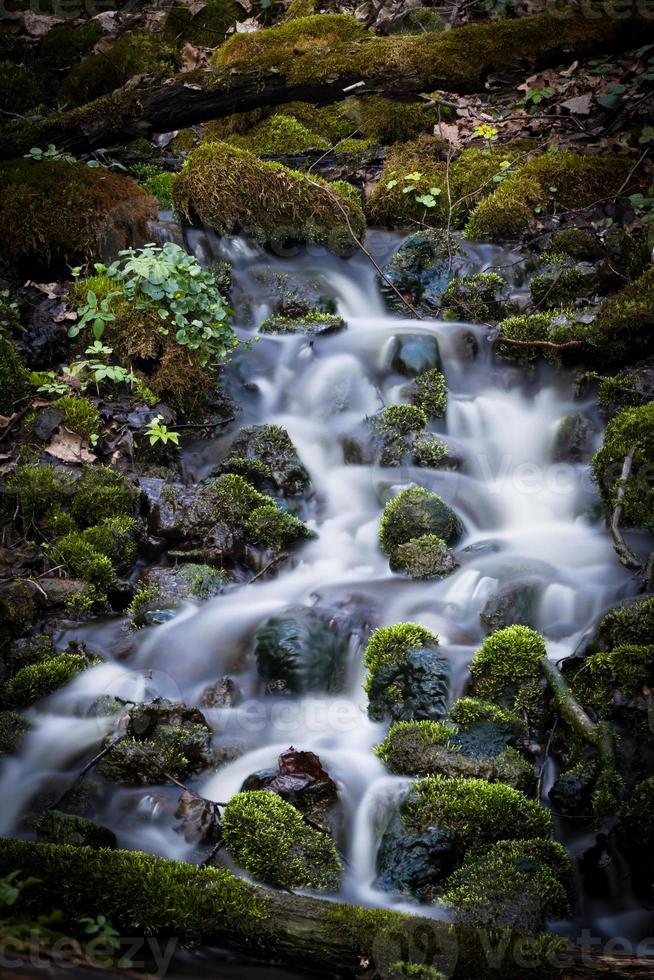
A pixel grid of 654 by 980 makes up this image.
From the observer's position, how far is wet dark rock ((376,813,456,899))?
338cm

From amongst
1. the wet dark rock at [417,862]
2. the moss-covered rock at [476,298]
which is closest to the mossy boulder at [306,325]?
the moss-covered rock at [476,298]

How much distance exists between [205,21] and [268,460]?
26.6ft

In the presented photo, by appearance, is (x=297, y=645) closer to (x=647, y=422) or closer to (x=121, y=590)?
(x=121, y=590)

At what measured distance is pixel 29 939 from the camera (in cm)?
177

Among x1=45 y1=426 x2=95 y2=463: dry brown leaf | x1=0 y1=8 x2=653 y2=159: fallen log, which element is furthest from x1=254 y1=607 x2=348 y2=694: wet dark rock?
x1=0 y1=8 x2=653 y2=159: fallen log

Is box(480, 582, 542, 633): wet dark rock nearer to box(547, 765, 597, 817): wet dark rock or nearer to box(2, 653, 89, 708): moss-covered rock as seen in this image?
box(547, 765, 597, 817): wet dark rock

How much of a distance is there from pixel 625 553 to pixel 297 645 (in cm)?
205

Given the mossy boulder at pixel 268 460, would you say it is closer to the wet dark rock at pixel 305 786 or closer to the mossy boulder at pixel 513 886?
the wet dark rock at pixel 305 786

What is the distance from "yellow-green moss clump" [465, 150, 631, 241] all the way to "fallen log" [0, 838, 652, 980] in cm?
686

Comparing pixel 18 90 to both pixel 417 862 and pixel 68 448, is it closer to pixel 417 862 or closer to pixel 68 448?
pixel 68 448

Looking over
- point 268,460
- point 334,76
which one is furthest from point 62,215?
point 334,76

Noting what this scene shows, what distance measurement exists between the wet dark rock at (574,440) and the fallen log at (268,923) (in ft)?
13.6

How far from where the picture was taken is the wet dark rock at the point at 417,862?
3.38 meters

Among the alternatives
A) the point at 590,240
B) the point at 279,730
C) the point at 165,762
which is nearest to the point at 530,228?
the point at 590,240
